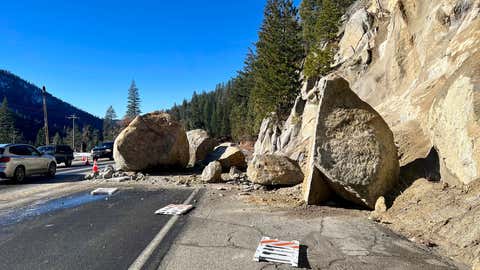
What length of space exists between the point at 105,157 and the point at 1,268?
32362 mm

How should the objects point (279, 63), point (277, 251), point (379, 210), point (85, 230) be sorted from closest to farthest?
point (277, 251) → point (85, 230) → point (379, 210) → point (279, 63)

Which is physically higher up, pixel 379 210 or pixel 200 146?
pixel 200 146

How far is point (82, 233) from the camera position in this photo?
19.5 ft

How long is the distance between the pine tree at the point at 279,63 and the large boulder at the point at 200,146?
1577 centimetres

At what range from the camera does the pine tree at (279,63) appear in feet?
117

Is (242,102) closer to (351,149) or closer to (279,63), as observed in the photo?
(279,63)

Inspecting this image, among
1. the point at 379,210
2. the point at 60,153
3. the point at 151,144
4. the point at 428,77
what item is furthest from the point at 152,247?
the point at 60,153

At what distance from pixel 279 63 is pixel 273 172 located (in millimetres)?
27142

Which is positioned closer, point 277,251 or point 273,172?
point 277,251

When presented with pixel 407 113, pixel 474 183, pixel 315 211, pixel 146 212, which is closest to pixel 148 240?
pixel 146 212

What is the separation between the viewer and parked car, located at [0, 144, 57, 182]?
1384 cm

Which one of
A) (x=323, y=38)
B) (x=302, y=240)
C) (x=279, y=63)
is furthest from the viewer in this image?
(x=279, y=63)

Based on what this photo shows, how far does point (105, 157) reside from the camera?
113 feet

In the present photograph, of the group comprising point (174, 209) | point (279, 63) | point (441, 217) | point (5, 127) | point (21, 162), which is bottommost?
point (174, 209)
